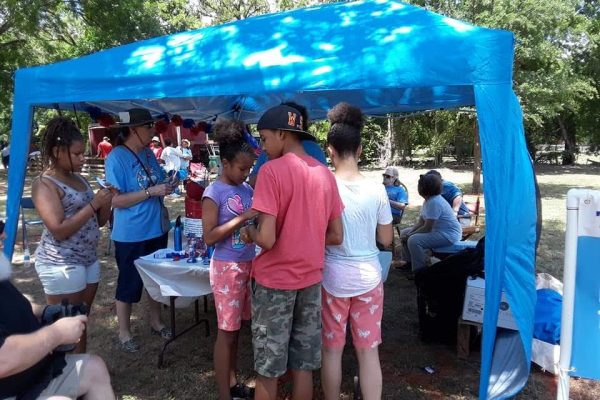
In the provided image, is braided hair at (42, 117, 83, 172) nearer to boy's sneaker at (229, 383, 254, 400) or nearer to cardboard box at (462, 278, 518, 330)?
boy's sneaker at (229, 383, 254, 400)

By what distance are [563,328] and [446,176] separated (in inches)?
651

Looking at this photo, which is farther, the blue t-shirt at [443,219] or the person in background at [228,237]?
the blue t-shirt at [443,219]

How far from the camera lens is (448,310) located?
11.4ft

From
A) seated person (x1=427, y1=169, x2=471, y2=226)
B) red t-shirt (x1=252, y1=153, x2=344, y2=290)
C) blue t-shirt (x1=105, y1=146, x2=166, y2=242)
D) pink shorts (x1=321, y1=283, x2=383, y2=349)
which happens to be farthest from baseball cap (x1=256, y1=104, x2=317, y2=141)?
seated person (x1=427, y1=169, x2=471, y2=226)

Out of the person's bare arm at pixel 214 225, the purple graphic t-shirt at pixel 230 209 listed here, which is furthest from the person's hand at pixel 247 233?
the purple graphic t-shirt at pixel 230 209

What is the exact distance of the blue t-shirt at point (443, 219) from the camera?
15.6 ft

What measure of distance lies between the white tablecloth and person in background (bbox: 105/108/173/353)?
0.23 m

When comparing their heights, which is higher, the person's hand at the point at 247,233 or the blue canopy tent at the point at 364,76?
the blue canopy tent at the point at 364,76

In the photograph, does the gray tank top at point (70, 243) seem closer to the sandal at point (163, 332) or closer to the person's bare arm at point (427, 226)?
the sandal at point (163, 332)

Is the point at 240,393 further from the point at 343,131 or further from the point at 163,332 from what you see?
the point at 343,131

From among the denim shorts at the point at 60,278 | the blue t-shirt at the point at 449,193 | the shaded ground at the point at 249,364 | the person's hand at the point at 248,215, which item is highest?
the person's hand at the point at 248,215

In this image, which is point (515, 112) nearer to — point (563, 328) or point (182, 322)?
point (563, 328)

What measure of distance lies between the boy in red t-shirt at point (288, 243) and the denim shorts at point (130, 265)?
4.52 ft

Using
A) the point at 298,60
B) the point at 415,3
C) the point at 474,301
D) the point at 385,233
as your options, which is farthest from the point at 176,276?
the point at 415,3
